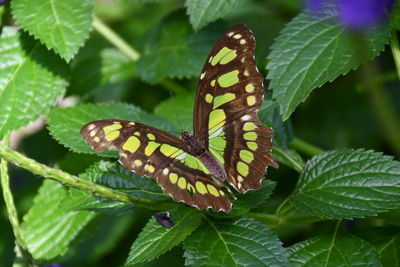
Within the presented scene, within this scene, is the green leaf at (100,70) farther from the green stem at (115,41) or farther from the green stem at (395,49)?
the green stem at (395,49)

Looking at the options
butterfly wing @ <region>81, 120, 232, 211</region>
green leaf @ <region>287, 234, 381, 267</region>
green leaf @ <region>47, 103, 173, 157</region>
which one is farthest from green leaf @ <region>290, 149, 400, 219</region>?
green leaf @ <region>47, 103, 173, 157</region>

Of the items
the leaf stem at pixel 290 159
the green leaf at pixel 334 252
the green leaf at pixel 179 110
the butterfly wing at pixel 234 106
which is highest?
the butterfly wing at pixel 234 106

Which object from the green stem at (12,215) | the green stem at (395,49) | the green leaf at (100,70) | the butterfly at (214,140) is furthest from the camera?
the green leaf at (100,70)

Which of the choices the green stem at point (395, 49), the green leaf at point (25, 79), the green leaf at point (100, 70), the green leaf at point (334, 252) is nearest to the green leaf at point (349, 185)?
the green leaf at point (334, 252)

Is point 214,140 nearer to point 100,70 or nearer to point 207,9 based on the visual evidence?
point 207,9

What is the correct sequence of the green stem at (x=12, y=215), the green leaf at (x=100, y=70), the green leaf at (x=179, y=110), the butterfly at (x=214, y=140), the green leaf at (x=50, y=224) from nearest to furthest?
1. the butterfly at (x=214, y=140)
2. the green stem at (x=12, y=215)
3. the green leaf at (x=50, y=224)
4. the green leaf at (x=179, y=110)
5. the green leaf at (x=100, y=70)

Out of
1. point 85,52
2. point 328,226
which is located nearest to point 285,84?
point 328,226

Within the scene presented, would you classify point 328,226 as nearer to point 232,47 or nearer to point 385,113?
point 232,47
